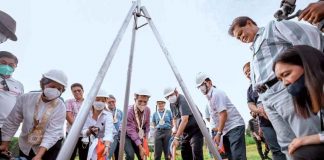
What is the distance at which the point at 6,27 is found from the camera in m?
3.08

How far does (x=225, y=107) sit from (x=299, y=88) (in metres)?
2.34

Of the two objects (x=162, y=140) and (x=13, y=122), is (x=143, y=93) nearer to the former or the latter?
(x=162, y=140)

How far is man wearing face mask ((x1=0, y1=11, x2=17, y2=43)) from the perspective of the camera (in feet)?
10.0

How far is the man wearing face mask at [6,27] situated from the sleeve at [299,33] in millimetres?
2984

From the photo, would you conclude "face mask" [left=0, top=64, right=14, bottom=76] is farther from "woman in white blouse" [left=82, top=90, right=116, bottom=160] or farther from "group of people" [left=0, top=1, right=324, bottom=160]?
"woman in white blouse" [left=82, top=90, right=116, bottom=160]

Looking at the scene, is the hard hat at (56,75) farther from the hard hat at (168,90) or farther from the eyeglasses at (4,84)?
the hard hat at (168,90)

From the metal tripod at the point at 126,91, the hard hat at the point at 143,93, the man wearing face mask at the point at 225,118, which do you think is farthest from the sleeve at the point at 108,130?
the man wearing face mask at the point at 225,118

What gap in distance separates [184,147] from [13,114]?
9.54 feet

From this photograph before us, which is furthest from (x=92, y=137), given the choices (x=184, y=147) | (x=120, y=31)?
(x=120, y=31)

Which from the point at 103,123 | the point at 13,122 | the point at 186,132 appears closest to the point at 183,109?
the point at 186,132

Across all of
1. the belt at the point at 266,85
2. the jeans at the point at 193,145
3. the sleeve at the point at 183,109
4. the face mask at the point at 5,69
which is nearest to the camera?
the belt at the point at 266,85

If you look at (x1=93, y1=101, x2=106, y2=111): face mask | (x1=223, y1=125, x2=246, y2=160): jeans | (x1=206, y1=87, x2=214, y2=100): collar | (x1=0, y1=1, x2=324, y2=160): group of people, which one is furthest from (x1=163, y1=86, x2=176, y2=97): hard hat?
(x1=223, y1=125, x2=246, y2=160): jeans

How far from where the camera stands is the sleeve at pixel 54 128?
302cm

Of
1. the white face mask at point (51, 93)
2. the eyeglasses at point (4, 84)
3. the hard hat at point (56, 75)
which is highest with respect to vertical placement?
the eyeglasses at point (4, 84)
